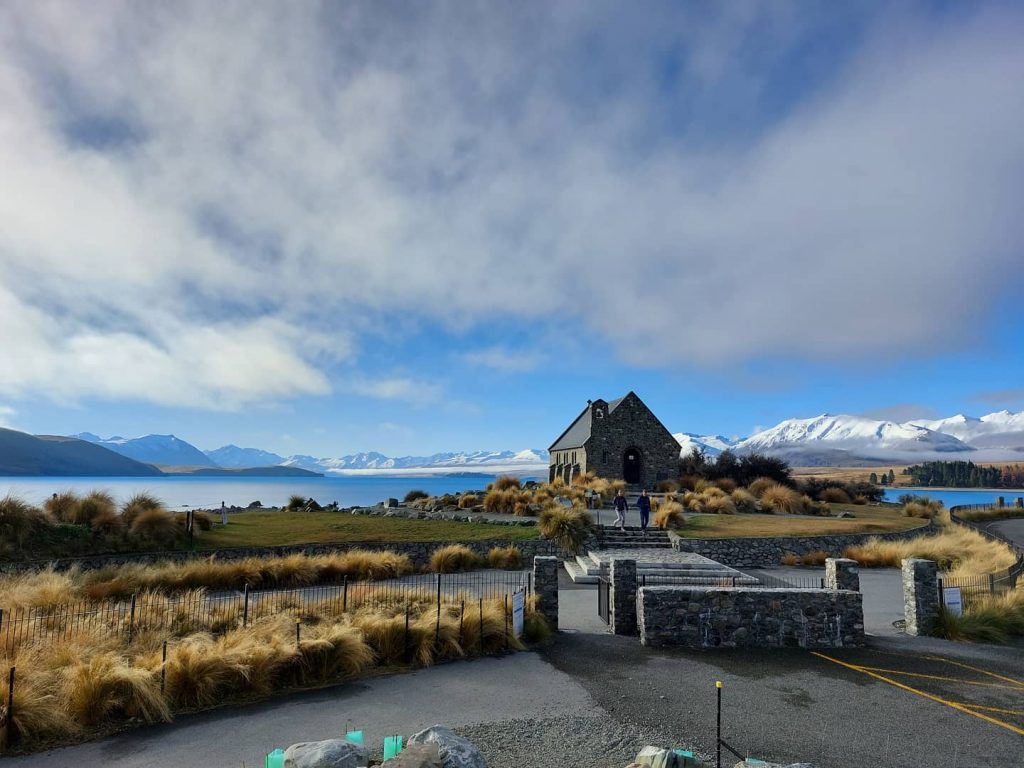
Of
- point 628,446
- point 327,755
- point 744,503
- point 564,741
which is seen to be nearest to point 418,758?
point 327,755

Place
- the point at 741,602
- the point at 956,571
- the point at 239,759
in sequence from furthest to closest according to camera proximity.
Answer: the point at 956,571
the point at 741,602
the point at 239,759

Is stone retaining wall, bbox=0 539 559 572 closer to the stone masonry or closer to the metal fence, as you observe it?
the metal fence

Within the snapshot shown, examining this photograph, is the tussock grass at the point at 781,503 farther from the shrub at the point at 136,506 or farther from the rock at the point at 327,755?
the rock at the point at 327,755

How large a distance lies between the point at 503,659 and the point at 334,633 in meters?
3.04

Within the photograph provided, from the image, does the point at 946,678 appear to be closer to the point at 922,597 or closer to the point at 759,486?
the point at 922,597

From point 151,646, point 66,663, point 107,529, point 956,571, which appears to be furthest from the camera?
point 107,529

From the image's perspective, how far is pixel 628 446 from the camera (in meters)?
42.6

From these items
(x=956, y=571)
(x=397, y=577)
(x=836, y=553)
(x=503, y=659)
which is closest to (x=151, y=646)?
(x=503, y=659)

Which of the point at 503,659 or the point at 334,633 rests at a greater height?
the point at 334,633

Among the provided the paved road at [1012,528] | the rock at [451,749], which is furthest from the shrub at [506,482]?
the rock at [451,749]

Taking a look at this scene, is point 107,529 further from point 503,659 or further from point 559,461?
point 559,461

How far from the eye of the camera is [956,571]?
59.4 ft

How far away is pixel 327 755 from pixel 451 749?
4.06ft

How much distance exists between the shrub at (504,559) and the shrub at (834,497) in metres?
28.7
